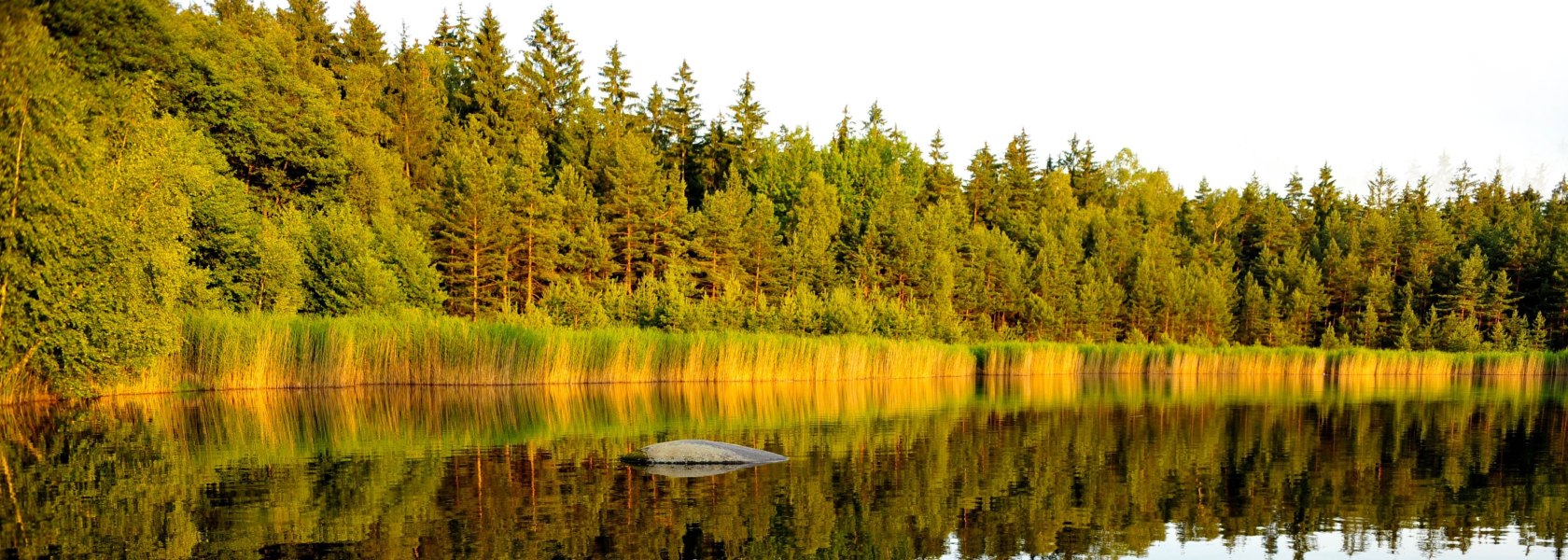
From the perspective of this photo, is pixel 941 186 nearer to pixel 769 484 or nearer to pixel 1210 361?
pixel 1210 361

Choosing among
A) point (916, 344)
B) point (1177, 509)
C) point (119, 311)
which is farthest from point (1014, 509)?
point (916, 344)

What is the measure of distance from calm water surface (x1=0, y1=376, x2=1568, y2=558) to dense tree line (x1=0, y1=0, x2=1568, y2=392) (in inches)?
192

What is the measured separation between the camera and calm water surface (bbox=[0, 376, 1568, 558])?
10.4 meters

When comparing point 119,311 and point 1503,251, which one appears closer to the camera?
point 119,311

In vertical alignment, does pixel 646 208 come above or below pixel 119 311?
above

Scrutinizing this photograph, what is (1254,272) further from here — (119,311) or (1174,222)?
(119,311)

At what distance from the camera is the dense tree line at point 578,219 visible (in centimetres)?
2303

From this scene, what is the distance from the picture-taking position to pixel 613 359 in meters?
32.8

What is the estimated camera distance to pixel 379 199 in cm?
5050

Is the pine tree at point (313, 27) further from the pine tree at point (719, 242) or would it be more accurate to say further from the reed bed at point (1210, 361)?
the reed bed at point (1210, 361)

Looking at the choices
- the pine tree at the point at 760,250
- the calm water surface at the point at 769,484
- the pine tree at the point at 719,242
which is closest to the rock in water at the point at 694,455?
the calm water surface at the point at 769,484

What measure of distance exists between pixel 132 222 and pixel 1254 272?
7599 centimetres

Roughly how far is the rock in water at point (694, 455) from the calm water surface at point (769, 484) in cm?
58

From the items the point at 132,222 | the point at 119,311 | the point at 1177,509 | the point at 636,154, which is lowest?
the point at 1177,509
